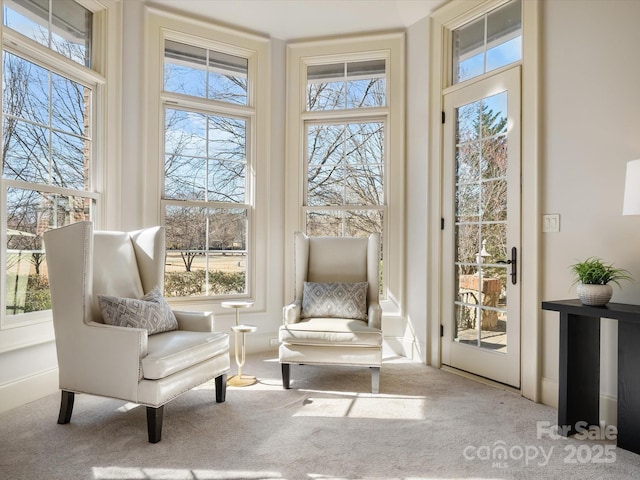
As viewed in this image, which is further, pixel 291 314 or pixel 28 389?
pixel 291 314

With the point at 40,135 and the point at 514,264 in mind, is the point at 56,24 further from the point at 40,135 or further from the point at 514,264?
the point at 514,264

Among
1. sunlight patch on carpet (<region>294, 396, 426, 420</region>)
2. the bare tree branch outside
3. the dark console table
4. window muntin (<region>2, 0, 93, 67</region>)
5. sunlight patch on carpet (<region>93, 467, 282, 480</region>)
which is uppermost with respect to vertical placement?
window muntin (<region>2, 0, 93, 67</region>)

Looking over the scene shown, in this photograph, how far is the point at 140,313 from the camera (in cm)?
255

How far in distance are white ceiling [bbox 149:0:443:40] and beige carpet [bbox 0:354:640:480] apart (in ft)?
9.86

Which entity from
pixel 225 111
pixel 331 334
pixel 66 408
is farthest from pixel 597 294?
pixel 225 111

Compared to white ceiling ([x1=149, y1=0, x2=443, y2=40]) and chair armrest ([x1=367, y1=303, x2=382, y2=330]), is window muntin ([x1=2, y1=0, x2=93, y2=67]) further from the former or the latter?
chair armrest ([x1=367, y1=303, x2=382, y2=330])

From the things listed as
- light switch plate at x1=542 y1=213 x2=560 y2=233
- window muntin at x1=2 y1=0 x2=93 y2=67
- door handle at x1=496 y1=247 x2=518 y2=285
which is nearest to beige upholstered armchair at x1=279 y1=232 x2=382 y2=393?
door handle at x1=496 y1=247 x2=518 y2=285

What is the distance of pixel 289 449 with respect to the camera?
218cm

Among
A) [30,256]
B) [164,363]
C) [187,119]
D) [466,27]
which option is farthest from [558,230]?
[30,256]

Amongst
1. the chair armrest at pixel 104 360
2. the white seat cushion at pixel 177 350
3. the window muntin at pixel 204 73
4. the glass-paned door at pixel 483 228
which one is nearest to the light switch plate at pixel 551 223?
the glass-paned door at pixel 483 228

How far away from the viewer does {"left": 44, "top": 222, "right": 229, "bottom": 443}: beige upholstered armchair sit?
227 centimetres

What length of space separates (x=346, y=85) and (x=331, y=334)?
2.45m

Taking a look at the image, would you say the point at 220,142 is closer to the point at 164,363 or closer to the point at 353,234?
the point at 353,234

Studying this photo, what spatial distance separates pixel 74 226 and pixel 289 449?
161 cm
